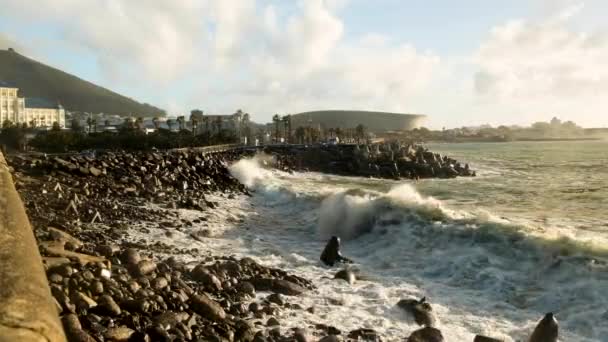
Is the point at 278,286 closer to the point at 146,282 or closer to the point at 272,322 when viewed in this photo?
the point at 272,322

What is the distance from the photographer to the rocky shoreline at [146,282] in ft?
24.5

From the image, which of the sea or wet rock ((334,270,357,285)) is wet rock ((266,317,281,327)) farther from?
wet rock ((334,270,357,285))

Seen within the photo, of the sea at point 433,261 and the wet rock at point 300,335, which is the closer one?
the wet rock at point 300,335

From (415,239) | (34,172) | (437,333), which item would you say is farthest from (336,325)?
(34,172)

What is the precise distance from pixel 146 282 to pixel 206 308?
1371mm

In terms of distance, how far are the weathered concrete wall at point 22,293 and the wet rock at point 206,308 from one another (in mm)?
4509

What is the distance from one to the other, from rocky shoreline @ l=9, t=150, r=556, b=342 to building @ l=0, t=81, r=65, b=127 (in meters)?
108

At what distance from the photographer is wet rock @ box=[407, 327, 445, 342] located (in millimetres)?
9062

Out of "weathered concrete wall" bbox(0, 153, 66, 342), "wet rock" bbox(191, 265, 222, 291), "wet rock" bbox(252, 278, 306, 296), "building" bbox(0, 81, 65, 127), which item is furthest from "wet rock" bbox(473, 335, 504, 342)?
"building" bbox(0, 81, 65, 127)

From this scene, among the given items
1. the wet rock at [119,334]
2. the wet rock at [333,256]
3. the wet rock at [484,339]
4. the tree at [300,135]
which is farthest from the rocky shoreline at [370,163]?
the wet rock at [119,334]

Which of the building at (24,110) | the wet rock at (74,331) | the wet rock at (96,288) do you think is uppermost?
the building at (24,110)

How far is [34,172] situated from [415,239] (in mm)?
18000

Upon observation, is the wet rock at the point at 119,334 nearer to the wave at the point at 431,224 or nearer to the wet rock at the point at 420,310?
the wet rock at the point at 420,310

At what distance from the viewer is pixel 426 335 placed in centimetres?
916
